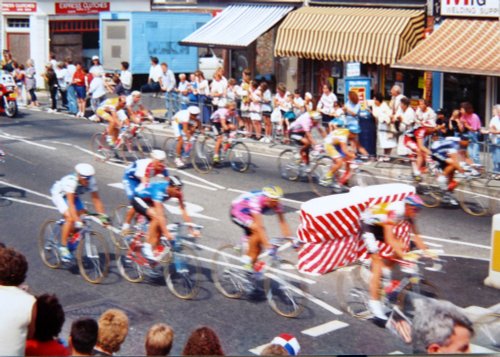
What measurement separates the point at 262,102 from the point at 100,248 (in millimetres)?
11386

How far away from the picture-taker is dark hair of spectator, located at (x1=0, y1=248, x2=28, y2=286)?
7836 millimetres

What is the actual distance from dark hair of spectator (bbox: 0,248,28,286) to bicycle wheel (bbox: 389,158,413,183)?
504 inches

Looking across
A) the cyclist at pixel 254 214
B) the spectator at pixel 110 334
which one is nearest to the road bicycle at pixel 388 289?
the cyclist at pixel 254 214

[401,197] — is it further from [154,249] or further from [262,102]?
[262,102]

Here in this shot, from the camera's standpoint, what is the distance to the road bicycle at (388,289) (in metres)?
11.7

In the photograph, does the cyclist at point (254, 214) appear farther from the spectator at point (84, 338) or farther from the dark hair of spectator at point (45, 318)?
the spectator at point (84, 338)

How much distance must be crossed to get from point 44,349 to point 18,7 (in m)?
34.1

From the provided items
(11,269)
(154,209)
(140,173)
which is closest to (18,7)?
(140,173)

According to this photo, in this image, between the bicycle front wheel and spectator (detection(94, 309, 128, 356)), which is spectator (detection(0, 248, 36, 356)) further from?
the bicycle front wheel

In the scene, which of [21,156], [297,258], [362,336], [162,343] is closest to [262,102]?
[21,156]

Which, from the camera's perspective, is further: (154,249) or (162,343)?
(154,249)

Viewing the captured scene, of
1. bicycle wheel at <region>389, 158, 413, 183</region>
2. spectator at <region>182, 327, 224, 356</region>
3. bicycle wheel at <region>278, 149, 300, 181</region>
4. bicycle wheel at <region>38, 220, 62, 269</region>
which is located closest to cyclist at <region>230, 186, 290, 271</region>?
bicycle wheel at <region>38, 220, 62, 269</region>

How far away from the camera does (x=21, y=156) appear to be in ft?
75.6

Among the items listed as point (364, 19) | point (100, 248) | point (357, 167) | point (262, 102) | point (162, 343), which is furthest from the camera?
point (364, 19)
